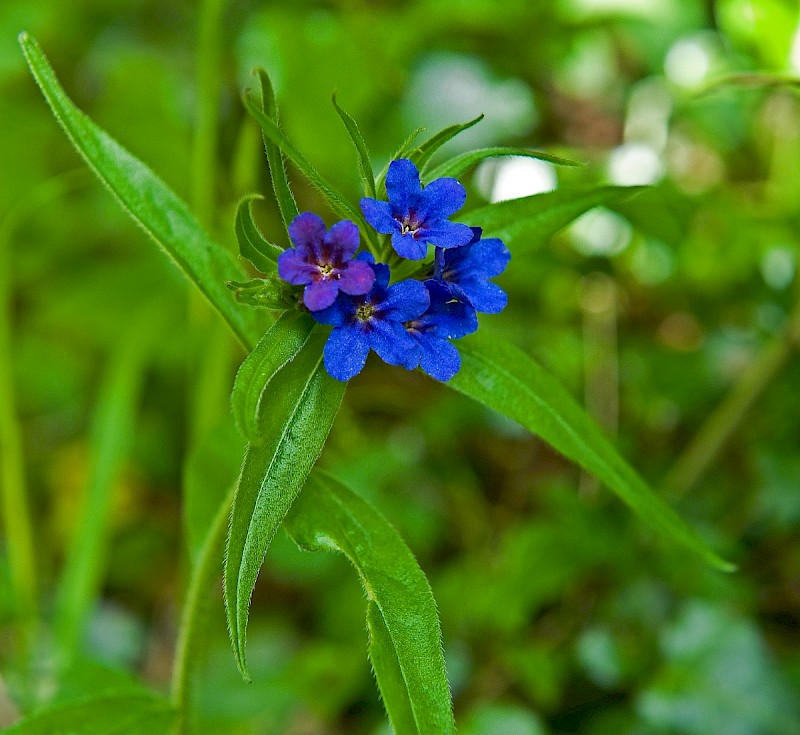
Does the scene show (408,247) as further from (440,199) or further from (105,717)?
(105,717)

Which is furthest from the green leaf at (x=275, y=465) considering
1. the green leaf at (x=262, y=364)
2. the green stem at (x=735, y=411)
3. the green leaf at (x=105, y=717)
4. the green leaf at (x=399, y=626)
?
the green stem at (x=735, y=411)

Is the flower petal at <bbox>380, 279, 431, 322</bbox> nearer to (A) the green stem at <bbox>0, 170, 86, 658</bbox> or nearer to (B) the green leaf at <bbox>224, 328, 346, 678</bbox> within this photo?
(B) the green leaf at <bbox>224, 328, 346, 678</bbox>

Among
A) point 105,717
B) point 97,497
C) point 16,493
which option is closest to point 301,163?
point 105,717

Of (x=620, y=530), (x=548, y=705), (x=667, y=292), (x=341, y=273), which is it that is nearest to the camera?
(x=341, y=273)

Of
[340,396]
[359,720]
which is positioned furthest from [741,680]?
[340,396]

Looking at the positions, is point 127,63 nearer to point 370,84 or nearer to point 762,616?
point 370,84

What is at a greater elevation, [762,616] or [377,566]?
[377,566]

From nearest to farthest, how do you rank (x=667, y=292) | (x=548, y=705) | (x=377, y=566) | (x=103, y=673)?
(x=377, y=566) < (x=103, y=673) < (x=548, y=705) < (x=667, y=292)

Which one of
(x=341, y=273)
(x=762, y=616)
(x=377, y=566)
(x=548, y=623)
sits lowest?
(x=762, y=616)
